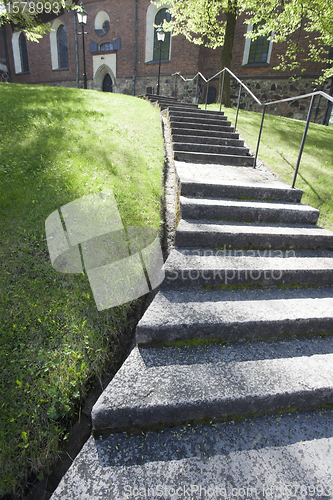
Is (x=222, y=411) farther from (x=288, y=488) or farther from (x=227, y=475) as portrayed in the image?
(x=288, y=488)

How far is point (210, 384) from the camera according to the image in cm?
168

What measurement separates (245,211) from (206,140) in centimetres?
285

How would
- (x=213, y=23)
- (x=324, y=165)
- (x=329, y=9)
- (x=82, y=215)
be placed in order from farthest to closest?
1. (x=213, y=23)
2. (x=329, y=9)
3. (x=324, y=165)
4. (x=82, y=215)

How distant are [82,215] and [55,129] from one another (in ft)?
8.21

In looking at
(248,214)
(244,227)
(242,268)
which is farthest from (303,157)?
(242,268)

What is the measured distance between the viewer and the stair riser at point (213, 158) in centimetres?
472

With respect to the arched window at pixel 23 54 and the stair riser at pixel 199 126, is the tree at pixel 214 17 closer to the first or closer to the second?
the stair riser at pixel 199 126

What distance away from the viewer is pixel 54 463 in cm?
162

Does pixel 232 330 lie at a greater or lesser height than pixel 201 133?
lesser

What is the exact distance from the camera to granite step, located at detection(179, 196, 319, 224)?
3.06 m

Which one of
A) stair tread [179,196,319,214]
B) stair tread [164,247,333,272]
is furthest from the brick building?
stair tread [164,247,333,272]

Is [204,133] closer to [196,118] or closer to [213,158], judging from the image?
[196,118]

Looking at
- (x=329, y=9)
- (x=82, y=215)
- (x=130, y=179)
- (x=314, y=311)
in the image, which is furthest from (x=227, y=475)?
(x=329, y=9)

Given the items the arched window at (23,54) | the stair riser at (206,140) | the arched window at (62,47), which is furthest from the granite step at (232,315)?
the arched window at (23,54)
